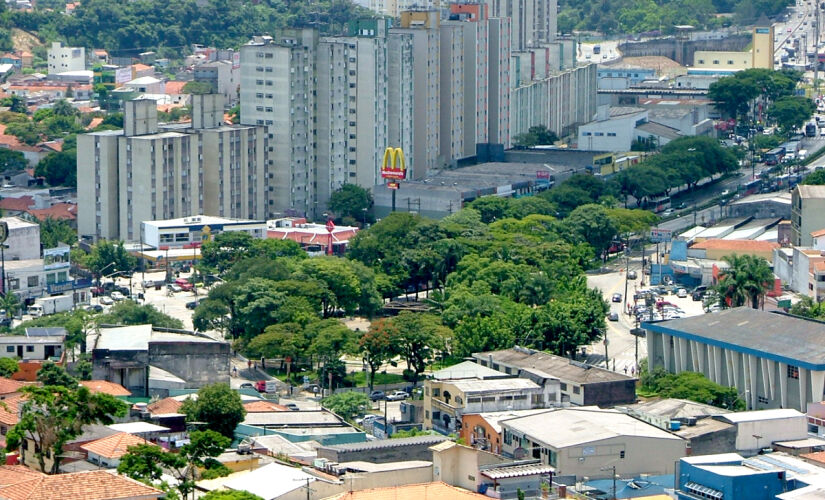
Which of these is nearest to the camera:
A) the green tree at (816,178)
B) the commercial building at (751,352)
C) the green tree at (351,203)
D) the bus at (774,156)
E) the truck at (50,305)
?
the commercial building at (751,352)

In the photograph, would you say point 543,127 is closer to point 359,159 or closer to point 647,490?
point 359,159

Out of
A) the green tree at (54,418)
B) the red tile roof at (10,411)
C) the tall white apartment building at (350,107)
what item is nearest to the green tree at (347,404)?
the red tile roof at (10,411)

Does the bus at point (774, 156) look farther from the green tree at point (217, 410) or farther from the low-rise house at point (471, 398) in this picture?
the green tree at point (217, 410)

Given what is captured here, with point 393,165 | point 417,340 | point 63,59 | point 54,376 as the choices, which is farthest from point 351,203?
point 63,59

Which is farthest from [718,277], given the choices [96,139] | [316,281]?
[96,139]

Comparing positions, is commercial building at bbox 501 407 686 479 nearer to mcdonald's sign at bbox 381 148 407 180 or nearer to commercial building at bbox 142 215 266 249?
commercial building at bbox 142 215 266 249

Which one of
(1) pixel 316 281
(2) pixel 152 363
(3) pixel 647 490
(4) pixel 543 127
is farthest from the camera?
(4) pixel 543 127
